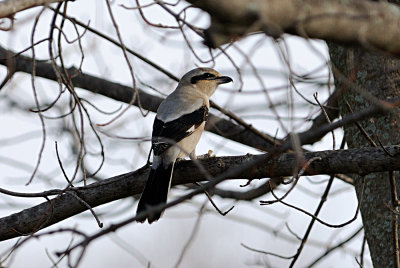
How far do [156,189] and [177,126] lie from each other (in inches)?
38.9

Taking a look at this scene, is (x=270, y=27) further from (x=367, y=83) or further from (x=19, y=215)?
(x=367, y=83)

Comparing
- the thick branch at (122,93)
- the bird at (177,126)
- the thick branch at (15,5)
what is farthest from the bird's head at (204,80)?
the thick branch at (15,5)

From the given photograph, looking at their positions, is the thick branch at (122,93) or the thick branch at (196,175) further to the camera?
the thick branch at (122,93)

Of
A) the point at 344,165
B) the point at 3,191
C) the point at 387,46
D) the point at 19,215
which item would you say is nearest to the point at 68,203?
the point at 19,215

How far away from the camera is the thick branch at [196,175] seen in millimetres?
3598

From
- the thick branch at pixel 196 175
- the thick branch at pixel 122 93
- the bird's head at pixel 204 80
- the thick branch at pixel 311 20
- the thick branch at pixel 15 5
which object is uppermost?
the bird's head at pixel 204 80

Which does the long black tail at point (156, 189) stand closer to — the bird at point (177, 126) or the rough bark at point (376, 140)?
the bird at point (177, 126)

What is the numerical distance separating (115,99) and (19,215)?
2.42 m

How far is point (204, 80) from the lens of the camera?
22.0 feet

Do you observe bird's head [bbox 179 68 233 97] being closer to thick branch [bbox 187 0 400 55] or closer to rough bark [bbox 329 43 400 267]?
rough bark [bbox 329 43 400 267]

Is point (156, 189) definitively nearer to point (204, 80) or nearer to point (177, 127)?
point (177, 127)

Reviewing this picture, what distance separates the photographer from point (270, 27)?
198 centimetres

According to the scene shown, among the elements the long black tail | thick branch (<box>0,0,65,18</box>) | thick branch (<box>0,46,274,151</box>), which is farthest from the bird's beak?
thick branch (<box>0,0,65,18</box>)

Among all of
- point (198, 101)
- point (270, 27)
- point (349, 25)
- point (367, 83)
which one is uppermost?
point (198, 101)
